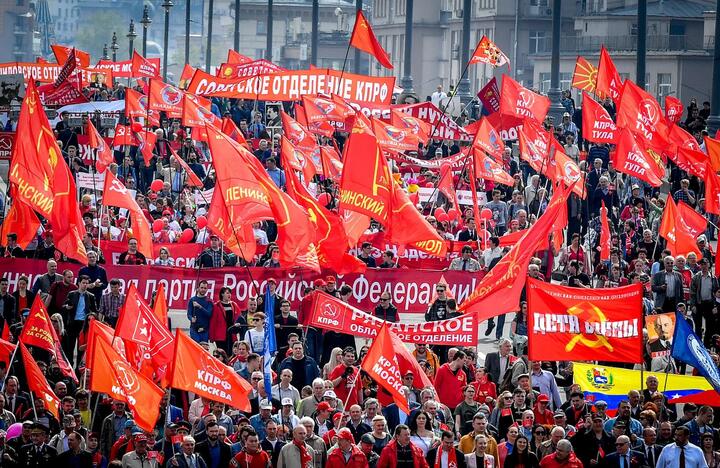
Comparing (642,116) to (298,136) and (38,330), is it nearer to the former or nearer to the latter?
(298,136)

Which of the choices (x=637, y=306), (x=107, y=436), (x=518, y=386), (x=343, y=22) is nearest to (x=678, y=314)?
(x=637, y=306)

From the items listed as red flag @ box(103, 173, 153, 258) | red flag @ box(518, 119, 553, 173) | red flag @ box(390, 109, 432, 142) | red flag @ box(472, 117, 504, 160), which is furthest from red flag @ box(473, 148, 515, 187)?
red flag @ box(103, 173, 153, 258)

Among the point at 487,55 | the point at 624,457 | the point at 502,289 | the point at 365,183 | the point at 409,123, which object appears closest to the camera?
the point at 624,457

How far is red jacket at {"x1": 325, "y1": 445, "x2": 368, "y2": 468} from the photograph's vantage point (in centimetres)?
1510

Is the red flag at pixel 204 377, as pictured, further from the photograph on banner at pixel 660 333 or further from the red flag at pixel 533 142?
the red flag at pixel 533 142

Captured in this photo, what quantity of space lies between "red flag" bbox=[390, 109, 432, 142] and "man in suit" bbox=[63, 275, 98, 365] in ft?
36.4

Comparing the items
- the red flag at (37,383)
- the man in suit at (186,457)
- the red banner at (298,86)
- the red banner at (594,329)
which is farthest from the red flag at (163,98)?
the man in suit at (186,457)

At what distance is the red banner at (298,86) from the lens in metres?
32.3

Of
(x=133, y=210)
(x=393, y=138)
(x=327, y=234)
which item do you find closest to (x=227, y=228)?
(x=327, y=234)

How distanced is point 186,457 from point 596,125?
586 inches

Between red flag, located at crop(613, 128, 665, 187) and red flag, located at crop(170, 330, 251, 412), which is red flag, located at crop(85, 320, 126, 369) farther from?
red flag, located at crop(613, 128, 665, 187)

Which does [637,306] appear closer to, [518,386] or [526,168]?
[518,386]

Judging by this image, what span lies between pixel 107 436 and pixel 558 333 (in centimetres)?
408

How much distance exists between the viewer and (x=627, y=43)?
241 ft
